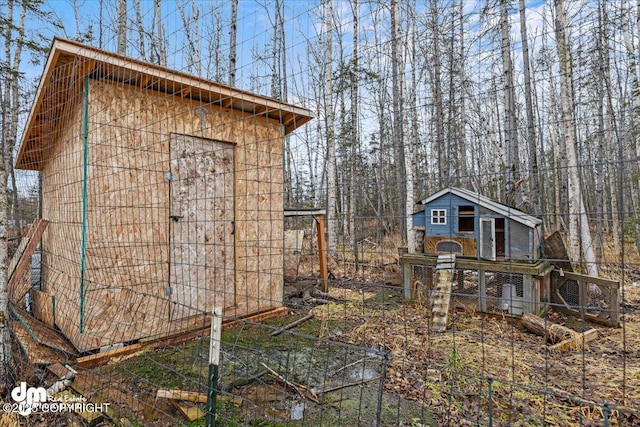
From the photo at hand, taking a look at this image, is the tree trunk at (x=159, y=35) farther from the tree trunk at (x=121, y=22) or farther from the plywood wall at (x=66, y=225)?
the plywood wall at (x=66, y=225)

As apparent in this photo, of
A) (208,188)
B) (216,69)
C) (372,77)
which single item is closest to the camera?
(208,188)

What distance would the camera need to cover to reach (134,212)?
12.2 ft

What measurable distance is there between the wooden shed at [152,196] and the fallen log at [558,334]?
11.0ft

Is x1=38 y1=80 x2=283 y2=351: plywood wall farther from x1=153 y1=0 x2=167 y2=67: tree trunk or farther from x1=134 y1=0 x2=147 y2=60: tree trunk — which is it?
x1=134 y1=0 x2=147 y2=60: tree trunk

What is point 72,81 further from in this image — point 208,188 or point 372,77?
point 372,77

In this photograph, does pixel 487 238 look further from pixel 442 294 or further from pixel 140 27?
pixel 140 27

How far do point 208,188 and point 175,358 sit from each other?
2.04m

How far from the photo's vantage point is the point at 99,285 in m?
3.45

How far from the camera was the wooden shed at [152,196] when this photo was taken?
11.3 feet

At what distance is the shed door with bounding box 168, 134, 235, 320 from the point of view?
159 inches

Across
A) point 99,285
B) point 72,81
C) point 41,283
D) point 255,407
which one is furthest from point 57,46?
point 41,283

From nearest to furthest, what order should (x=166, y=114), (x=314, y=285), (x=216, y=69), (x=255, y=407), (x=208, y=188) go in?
1. (x=255, y=407)
2. (x=166, y=114)
3. (x=208, y=188)
4. (x=314, y=285)
5. (x=216, y=69)

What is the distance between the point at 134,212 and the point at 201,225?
2.61 feet

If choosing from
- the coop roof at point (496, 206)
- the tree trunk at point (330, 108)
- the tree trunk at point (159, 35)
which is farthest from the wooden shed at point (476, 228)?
the tree trunk at point (159, 35)
